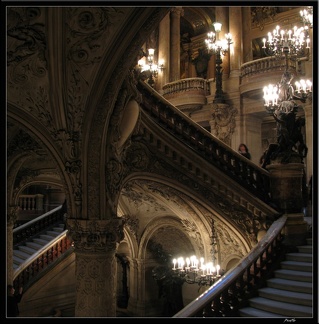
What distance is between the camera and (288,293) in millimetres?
5223

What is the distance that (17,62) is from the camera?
4.76 meters

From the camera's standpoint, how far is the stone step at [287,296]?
497 centimetres

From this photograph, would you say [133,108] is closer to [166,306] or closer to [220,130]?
[166,306]

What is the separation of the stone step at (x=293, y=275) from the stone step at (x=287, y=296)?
353mm

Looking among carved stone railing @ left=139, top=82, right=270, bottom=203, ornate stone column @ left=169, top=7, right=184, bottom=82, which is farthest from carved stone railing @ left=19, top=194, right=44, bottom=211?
carved stone railing @ left=139, top=82, right=270, bottom=203

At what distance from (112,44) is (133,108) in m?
1.35

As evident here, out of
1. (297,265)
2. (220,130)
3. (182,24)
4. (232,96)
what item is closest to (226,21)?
(232,96)

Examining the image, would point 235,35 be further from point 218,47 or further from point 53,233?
point 53,233

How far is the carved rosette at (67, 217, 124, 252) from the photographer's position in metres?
5.39

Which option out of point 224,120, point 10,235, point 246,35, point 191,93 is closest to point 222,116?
point 224,120

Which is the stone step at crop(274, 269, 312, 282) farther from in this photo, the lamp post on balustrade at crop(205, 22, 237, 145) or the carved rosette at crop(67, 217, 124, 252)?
the lamp post on balustrade at crop(205, 22, 237, 145)

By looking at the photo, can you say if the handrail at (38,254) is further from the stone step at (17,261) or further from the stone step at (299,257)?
the stone step at (299,257)

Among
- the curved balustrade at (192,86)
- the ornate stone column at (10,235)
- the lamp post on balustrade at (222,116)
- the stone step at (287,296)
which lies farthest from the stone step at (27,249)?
the curved balustrade at (192,86)

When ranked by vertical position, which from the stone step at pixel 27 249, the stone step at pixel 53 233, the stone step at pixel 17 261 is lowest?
the stone step at pixel 17 261
